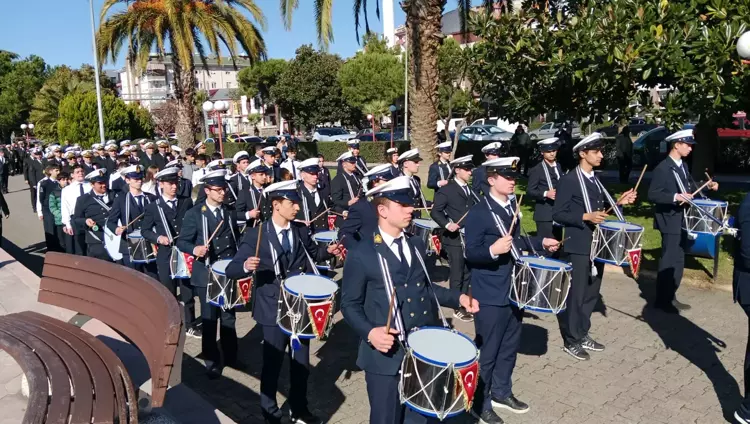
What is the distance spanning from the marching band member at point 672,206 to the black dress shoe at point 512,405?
3.44 m

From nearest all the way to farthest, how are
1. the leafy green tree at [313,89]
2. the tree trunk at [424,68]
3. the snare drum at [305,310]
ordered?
the snare drum at [305,310]
the tree trunk at [424,68]
the leafy green tree at [313,89]

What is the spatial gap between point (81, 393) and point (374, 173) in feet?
13.6

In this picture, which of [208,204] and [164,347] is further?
[208,204]

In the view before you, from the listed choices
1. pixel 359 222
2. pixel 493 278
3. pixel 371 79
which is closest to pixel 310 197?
pixel 359 222

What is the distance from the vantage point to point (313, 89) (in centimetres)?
5094

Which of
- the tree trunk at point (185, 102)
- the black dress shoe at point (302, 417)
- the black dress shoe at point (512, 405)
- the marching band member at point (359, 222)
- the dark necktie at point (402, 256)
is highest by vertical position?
the tree trunk at point (185, 102)

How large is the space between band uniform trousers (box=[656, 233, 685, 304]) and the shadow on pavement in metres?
0.35

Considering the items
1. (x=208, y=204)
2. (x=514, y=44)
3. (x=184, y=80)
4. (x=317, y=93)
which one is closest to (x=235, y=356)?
(x=208, y=204)

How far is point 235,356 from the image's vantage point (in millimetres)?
6656

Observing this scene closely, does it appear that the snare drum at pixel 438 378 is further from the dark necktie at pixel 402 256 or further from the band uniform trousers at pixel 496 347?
the band uniform trousers at pixel 496 347

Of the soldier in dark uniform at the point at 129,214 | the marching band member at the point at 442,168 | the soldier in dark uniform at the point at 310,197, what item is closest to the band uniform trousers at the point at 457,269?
the soldier in dark uniform at the point at 310,197

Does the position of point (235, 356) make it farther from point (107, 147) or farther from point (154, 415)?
point (107, 147)

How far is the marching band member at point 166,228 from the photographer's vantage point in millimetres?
7246

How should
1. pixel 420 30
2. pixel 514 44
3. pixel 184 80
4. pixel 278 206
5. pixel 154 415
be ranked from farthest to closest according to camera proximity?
pixel 184 80, pixel 420 30, pixel 514 44, pixel 278 206, pixel 154 415
